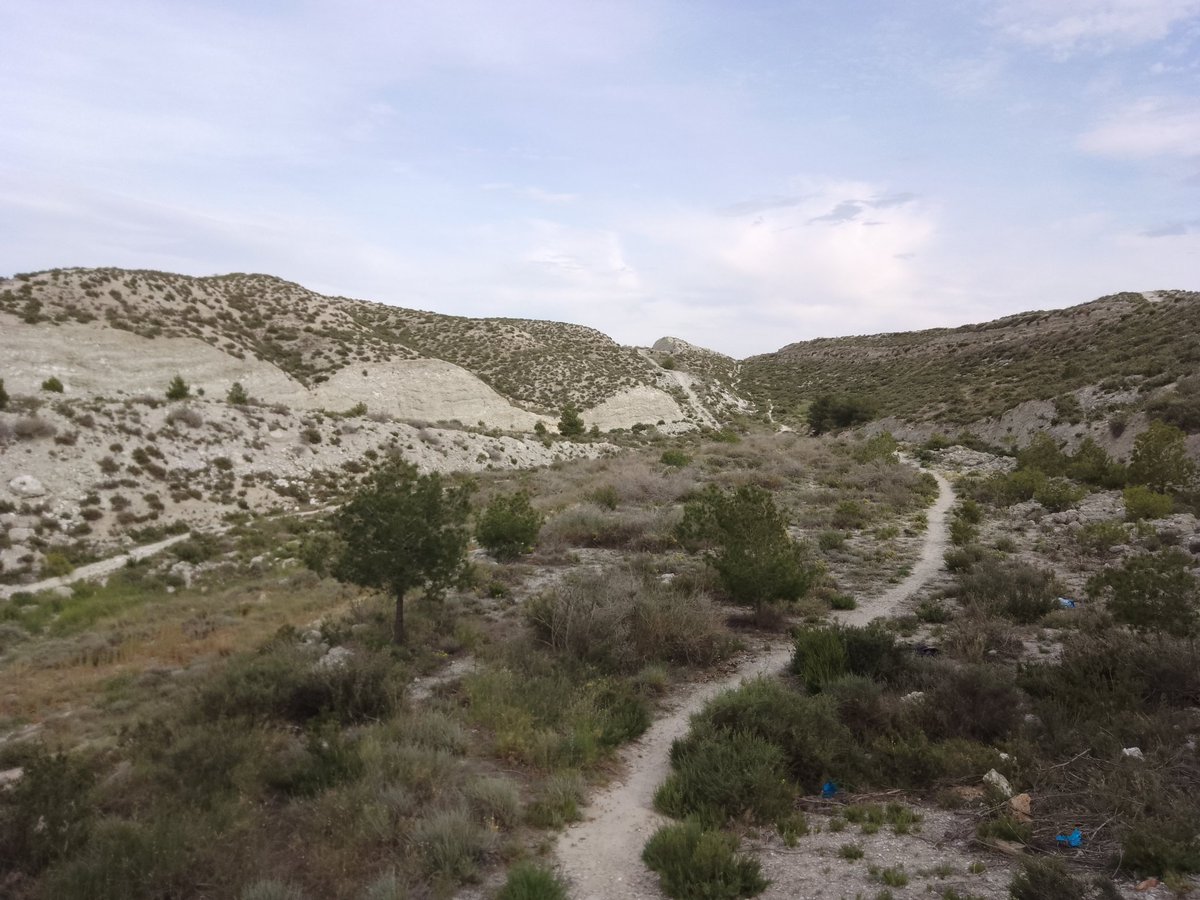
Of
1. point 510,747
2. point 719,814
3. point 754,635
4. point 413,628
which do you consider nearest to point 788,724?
point 719,814

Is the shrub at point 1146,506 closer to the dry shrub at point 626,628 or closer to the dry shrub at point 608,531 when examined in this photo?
the dry shrub at point 608,531

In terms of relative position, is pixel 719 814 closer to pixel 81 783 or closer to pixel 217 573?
pixel 81 783

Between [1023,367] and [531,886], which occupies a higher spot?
[1023,367]

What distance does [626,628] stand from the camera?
10.8 m

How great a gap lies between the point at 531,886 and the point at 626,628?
5.59m

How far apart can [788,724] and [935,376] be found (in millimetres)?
63962

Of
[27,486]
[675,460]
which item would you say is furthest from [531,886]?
[675,460]

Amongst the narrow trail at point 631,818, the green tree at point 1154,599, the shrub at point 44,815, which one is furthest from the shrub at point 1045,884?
the shrub at point 44,815

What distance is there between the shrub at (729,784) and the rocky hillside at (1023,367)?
96.1ft

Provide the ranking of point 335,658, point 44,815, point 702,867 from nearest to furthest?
point 702,867
point 44,815
point 335,658

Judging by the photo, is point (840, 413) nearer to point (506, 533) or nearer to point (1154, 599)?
point (506, 533)

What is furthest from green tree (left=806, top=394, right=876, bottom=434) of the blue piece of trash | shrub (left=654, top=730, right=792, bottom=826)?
the blue piece of trash

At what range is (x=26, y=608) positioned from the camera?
16.0 metres

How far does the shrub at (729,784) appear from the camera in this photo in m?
6.62
